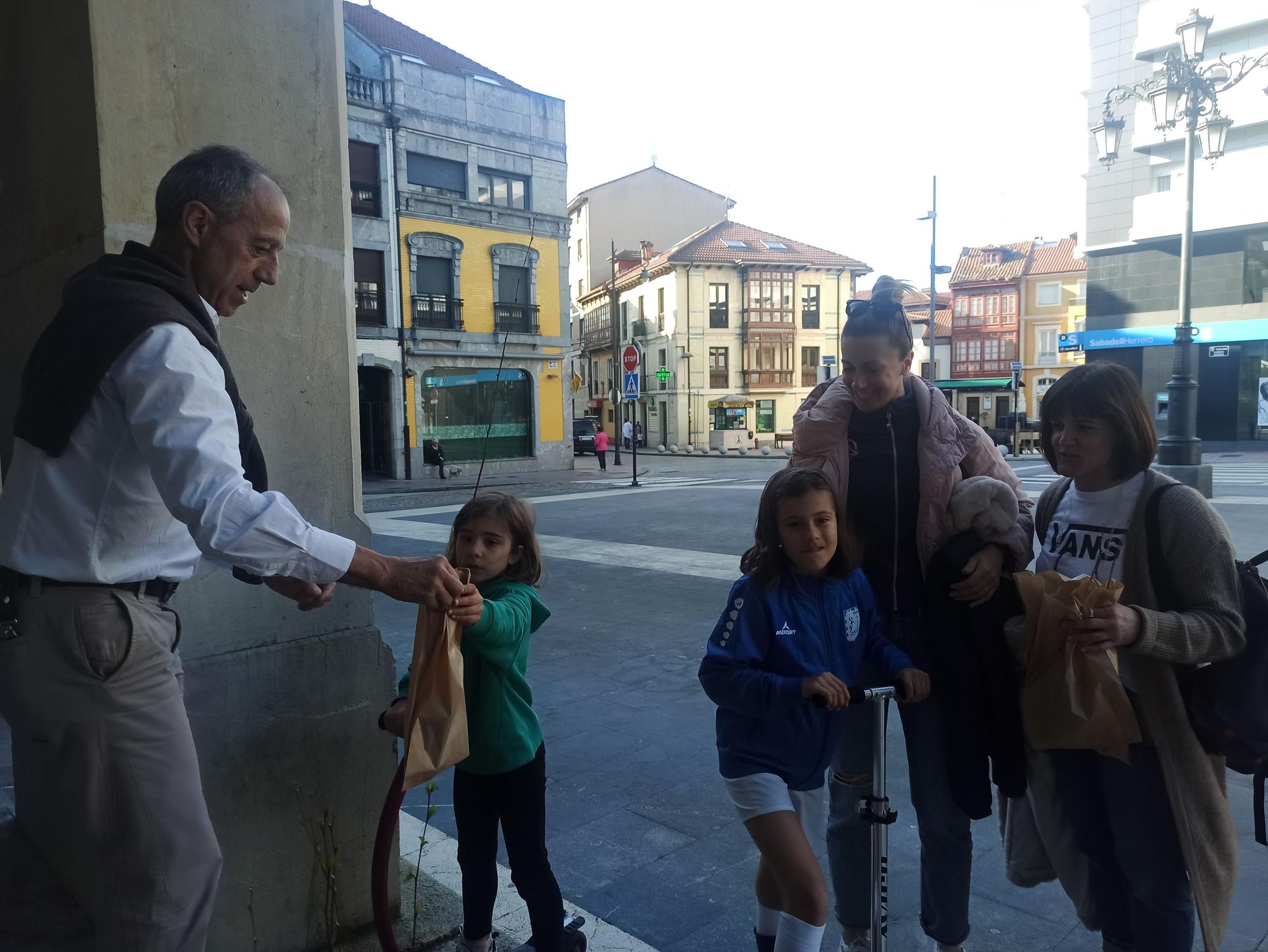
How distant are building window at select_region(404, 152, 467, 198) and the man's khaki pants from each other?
2755 cm

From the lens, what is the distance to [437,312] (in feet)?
91.5

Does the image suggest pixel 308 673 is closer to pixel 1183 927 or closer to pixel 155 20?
pixel 155 20

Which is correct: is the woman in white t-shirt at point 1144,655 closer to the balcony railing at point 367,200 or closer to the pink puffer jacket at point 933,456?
the pink puffer jacket at point 933,456

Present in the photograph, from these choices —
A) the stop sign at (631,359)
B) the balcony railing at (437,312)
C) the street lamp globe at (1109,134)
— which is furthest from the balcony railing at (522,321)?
the street lamp globe at (1109,134)

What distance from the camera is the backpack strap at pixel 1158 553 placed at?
2.11m

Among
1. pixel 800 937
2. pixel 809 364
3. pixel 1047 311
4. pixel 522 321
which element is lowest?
pixel 800 937

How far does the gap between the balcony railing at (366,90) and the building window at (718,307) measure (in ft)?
84.9

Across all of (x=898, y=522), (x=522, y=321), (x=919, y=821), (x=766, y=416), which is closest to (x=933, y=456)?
(x=898, y=522)

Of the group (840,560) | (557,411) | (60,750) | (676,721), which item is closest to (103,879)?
(60,750)

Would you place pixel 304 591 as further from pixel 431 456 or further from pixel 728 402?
pixel 728 402

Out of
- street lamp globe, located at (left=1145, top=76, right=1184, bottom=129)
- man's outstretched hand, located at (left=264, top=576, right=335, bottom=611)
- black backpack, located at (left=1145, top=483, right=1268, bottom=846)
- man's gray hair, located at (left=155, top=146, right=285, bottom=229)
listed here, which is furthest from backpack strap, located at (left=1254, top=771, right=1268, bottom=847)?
street lamp globe, located at (left=1145, top=76, right=1184, bottom=129)

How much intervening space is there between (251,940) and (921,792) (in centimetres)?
188

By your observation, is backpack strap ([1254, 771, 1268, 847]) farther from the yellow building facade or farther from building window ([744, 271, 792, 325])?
the yellow building facade

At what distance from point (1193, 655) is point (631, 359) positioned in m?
17.1
